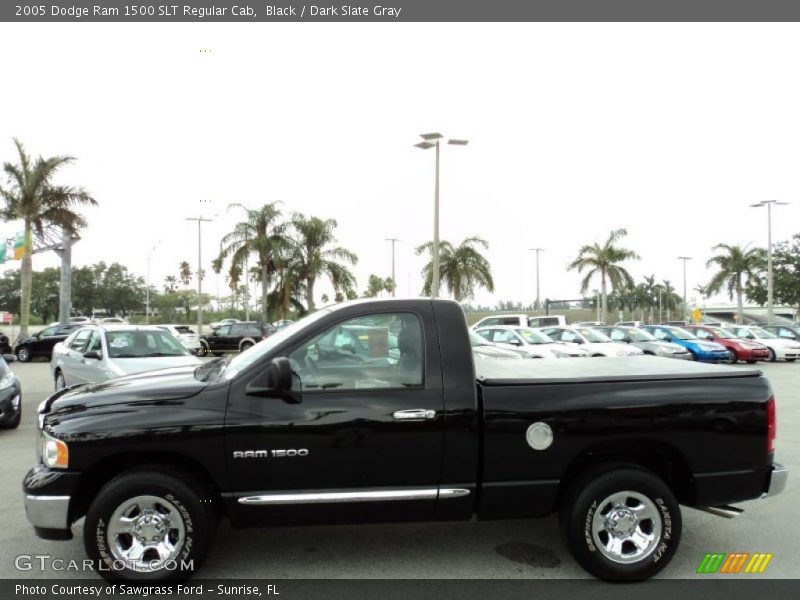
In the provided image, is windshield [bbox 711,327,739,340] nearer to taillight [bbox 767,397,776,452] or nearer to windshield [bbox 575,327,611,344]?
windshield [bbox 575,327,611,344]

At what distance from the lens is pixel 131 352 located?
9883 millimetres

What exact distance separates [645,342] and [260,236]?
2107 cm

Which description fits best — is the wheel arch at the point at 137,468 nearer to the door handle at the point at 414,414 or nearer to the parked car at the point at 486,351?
the door handle at the point at 414,414

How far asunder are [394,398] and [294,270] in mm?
30763

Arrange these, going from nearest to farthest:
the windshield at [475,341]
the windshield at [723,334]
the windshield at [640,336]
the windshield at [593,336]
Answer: the windshield at [475,341]
the windshield at [593,336]
the windshield at [640,336]
the windshield at [723,334]

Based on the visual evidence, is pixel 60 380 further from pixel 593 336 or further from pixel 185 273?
pixel 185 273

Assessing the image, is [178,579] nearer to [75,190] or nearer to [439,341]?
[439,341]

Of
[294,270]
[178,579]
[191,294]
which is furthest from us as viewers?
[191,294]

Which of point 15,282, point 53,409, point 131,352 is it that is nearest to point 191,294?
point 15,282

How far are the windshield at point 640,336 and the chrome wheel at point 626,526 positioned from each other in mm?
19968

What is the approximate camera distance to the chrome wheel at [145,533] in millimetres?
3523

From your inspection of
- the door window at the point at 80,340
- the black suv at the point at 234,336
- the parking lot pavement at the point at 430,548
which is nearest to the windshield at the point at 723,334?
the black suv at the point at 234,336

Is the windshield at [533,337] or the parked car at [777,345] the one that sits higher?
the windshield at [533,337]
